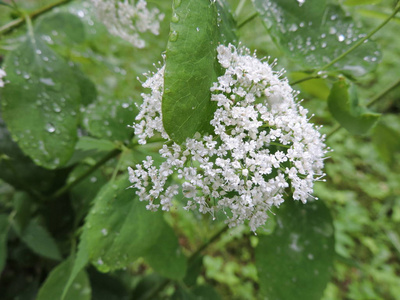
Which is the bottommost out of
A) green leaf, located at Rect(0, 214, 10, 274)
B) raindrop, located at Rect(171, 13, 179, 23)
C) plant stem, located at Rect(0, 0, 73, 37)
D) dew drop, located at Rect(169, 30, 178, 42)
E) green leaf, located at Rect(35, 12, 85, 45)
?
green leaf, located at Rect(0, 214, 10, 274)

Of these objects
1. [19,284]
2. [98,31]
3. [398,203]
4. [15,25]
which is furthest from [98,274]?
[398,203]

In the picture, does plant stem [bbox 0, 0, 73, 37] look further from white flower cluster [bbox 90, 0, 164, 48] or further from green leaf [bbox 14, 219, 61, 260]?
green leaf [bbox 14, 219, 61, 260]

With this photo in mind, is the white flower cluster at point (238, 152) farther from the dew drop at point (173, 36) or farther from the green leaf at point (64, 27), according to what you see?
the green leaf at point (64, 27)

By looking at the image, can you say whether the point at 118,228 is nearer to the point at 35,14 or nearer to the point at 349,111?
the point at 349,111

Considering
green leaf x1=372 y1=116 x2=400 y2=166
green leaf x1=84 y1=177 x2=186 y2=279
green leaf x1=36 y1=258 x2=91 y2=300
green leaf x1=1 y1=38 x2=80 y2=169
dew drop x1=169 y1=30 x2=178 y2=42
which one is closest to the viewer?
dew drop x1=169 y1=30 x2=178 y2=42

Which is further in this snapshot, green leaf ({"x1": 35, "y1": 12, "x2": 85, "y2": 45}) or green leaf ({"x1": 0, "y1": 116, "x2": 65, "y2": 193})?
green leaf ({"x1": 35, "y1": 12, "x2": 85, "y2": 45})

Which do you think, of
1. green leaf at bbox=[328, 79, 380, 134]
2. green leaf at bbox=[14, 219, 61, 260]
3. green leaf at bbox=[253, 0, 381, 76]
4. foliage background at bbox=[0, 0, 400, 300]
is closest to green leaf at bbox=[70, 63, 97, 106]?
foliage background at bbox=[0, 0, 400, 300]

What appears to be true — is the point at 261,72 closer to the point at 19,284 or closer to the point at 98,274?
the point at 98,274
